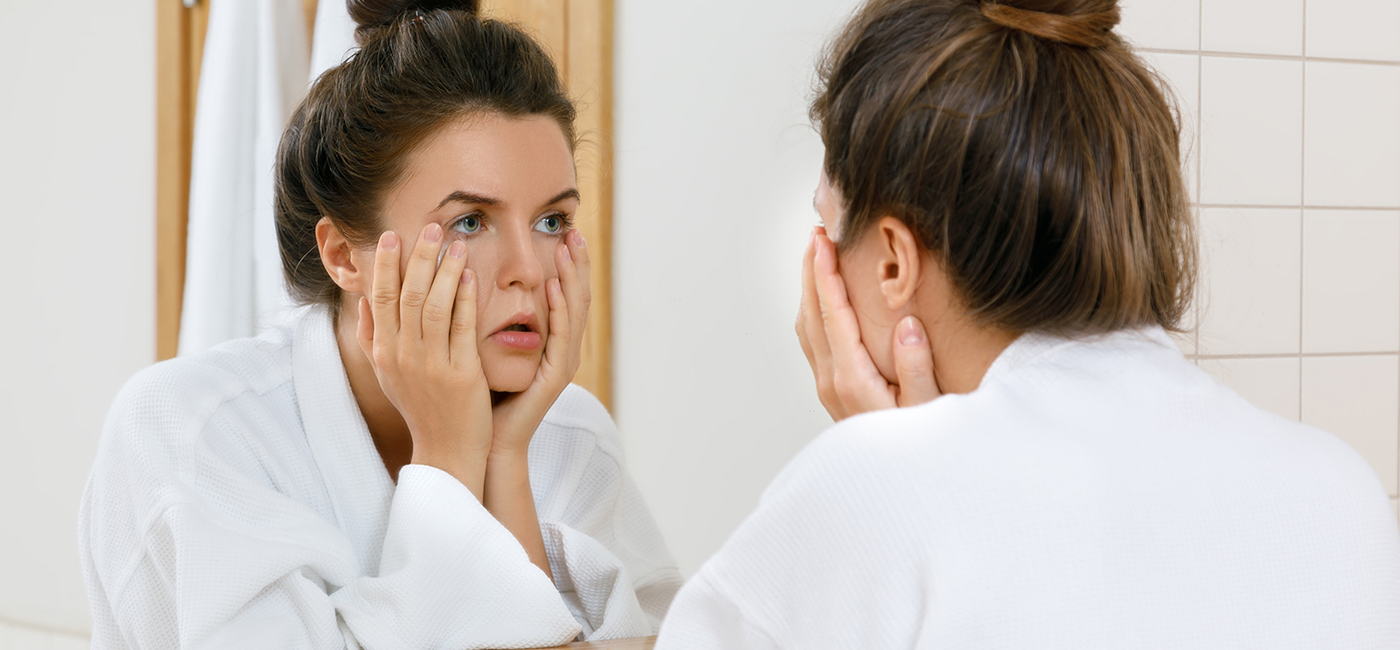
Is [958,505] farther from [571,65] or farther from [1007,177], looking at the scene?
[571,65]

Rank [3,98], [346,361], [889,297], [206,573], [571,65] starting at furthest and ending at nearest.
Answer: [3,98] → [571,65] → [346,361] → [206,573] → [889,297]

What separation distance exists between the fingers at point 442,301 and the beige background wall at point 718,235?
55cm

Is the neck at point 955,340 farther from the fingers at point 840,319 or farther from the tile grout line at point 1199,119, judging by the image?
the tile grout line at point 1199,119

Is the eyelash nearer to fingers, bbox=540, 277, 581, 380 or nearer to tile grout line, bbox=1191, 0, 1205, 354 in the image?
fingers, bbox=540, 277, 581, 380

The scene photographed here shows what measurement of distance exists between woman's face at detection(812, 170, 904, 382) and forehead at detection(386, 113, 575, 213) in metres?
0.38

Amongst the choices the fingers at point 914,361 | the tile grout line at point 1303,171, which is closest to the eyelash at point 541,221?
the fingers at point 914,361

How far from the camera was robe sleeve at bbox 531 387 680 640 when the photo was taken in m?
0.93

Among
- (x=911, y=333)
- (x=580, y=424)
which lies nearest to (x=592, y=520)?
(x=580, y=424)

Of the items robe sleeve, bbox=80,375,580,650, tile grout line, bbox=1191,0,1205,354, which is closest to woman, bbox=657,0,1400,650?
robe sleeve, bbox=80,375,580,650

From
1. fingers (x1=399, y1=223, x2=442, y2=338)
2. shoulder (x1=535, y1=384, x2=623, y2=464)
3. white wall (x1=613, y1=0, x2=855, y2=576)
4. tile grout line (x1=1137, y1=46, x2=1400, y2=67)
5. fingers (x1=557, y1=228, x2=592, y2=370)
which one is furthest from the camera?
white wall (x1=613, y1=0, x2=855, y2=576)

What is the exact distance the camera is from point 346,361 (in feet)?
3.36

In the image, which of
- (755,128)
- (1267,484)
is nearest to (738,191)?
(755,128)

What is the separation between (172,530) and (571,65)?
84 cm

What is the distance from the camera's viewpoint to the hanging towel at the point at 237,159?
134 cm
